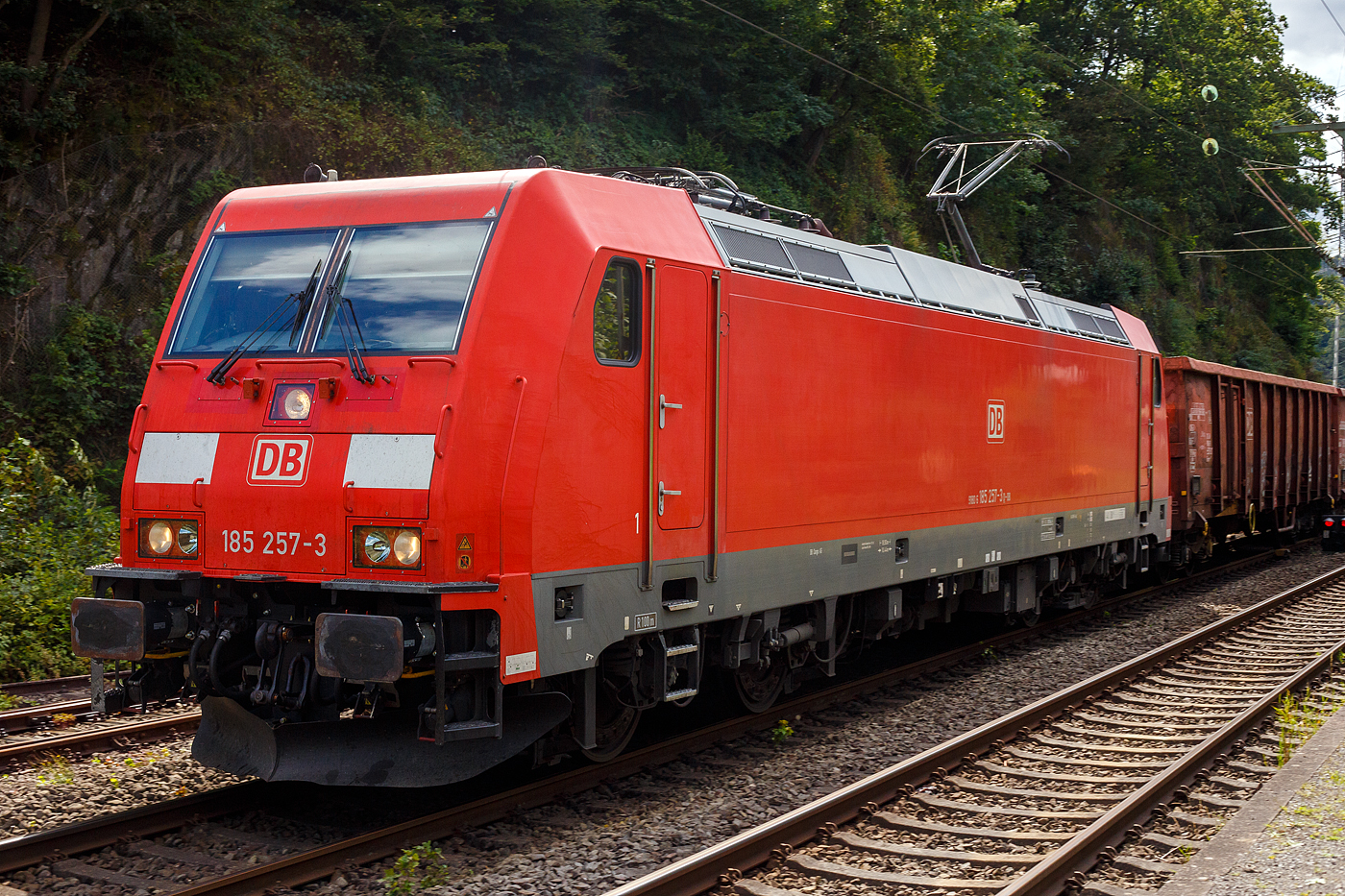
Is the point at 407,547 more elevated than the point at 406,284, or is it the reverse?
the point at 406,284

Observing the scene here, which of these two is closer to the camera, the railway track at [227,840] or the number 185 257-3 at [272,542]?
the railway track at [227,840]

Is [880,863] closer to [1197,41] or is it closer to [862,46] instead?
[862,46]

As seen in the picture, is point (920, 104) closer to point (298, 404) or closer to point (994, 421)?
point (994, 421)

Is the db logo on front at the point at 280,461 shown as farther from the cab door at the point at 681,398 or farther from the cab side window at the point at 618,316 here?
the cab door at the point at 681,398

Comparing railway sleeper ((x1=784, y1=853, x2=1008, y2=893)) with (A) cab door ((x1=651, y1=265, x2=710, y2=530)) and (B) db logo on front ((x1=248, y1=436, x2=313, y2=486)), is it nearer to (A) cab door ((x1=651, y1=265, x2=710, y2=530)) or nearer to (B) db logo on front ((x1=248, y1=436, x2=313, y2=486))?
(A) cab door ((x1=651, y1=265, x2=710, y2=530))

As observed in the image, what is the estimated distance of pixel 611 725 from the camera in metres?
7.27

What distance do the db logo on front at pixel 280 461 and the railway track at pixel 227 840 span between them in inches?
69.4

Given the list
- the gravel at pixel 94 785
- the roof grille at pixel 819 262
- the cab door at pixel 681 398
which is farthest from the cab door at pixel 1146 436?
the gravel at pixel 94 785

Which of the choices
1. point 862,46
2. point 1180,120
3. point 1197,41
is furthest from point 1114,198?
point 862,46

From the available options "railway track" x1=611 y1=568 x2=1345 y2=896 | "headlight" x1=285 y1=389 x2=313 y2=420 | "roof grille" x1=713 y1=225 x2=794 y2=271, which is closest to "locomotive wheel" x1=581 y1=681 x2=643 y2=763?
"railway track" x1=611 y1=568 x2=1345 y2=896

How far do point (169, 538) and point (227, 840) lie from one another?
1.62 m

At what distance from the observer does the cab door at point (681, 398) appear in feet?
22.4

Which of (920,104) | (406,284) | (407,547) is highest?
(920,104)

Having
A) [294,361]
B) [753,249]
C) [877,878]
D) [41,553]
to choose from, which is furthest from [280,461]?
[41,553]
